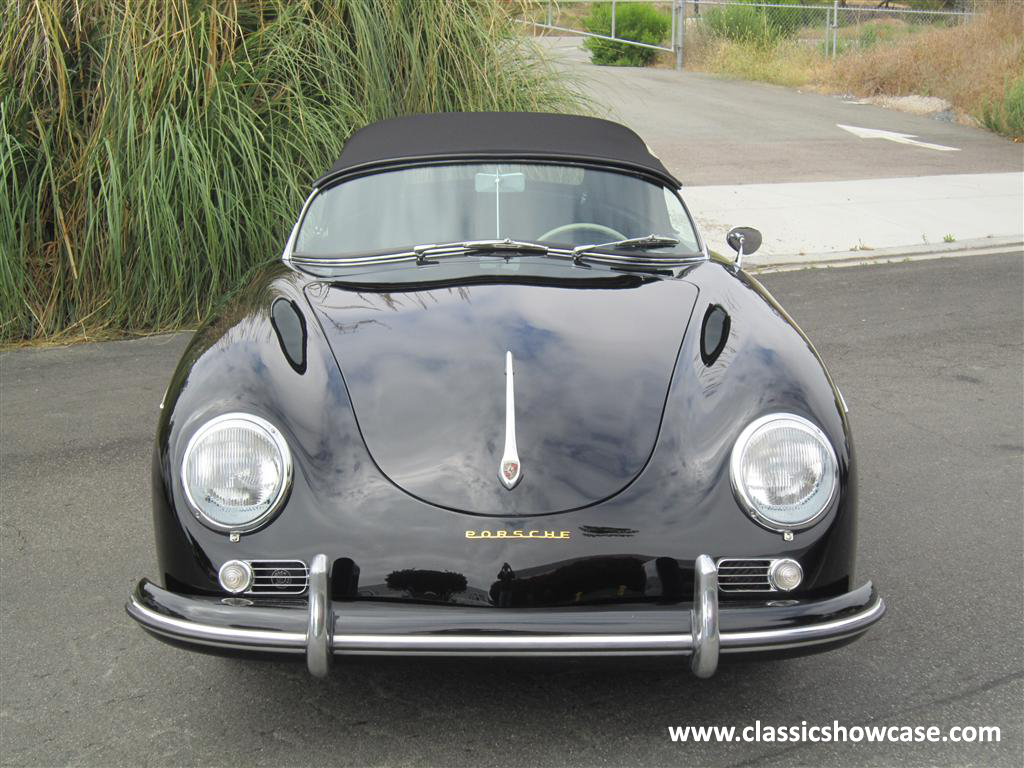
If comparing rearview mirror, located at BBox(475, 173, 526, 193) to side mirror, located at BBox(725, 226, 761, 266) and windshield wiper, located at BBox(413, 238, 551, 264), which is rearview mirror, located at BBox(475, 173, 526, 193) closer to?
windshield wiper, located at BBox(413, 238, 551, 264)

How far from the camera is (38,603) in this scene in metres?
3.54

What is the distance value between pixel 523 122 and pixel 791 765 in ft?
9.29

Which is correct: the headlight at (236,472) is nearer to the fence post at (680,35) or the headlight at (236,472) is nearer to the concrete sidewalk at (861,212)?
the concrete sidewalk at (861,212)

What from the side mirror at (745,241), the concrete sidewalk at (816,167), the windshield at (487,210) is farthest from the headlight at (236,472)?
the concrete sidewalk at (816,167)

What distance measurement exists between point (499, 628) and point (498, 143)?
90.0 inches

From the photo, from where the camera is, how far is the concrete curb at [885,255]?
8602 mm

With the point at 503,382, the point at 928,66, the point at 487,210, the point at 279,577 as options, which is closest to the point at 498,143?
the point at 487,210

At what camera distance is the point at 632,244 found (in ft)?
12.6

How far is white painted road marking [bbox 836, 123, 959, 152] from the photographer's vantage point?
44.6 ft

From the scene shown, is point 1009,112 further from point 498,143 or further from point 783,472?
point 783,472

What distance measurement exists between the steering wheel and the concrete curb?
471 centimetres

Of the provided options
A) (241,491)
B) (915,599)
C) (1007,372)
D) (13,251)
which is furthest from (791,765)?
(13,251)

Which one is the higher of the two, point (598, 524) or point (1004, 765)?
point (598, 524)

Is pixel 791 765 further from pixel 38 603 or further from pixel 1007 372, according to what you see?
pixel 1007 372
